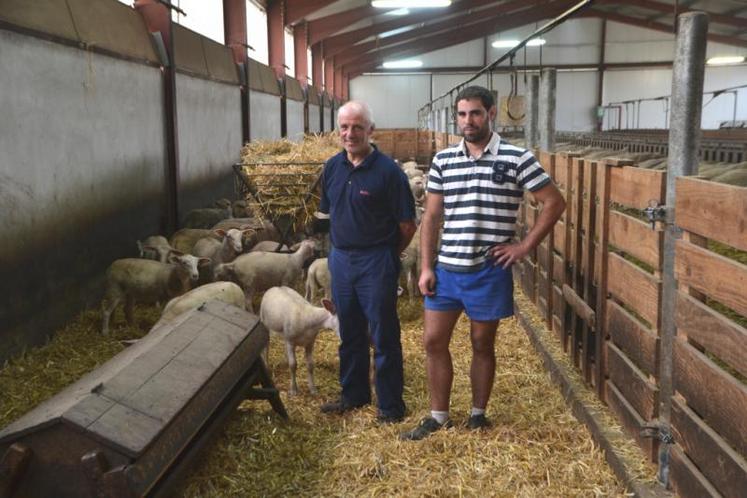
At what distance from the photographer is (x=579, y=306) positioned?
5453mm

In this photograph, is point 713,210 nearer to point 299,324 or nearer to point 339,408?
point 339,408

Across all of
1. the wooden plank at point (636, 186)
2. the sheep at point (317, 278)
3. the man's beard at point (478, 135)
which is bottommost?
the sheep at point (317, 278)

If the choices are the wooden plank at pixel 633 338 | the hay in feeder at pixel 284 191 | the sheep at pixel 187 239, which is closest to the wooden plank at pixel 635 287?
the wooden plank at pixel 633 338

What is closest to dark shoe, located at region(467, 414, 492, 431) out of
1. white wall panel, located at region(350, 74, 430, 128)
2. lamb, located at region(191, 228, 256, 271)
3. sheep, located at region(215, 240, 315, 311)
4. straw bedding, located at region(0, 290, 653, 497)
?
straw bedding, located at region(0, 290, 653, 497)

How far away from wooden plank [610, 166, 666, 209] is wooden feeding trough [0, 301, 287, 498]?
2577mm

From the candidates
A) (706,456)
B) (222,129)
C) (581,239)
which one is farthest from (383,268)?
(222,129)

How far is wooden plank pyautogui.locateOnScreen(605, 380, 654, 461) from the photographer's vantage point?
404 cm

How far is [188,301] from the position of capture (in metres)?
6.13

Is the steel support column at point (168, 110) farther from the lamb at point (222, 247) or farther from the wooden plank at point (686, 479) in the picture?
the wooden plank at point (686, 479)

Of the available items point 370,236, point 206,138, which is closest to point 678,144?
point 370,236

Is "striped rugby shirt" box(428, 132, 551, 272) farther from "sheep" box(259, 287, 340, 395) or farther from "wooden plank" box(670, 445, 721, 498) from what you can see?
"sheep" box(259, 287, 340, 395)

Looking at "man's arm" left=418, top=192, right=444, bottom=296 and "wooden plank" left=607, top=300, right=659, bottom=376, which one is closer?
"wooden plank" left=607, top=300, right=659, bottom=376

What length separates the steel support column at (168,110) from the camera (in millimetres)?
10430

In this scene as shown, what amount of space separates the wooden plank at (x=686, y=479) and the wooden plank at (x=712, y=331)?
23.2 inches
